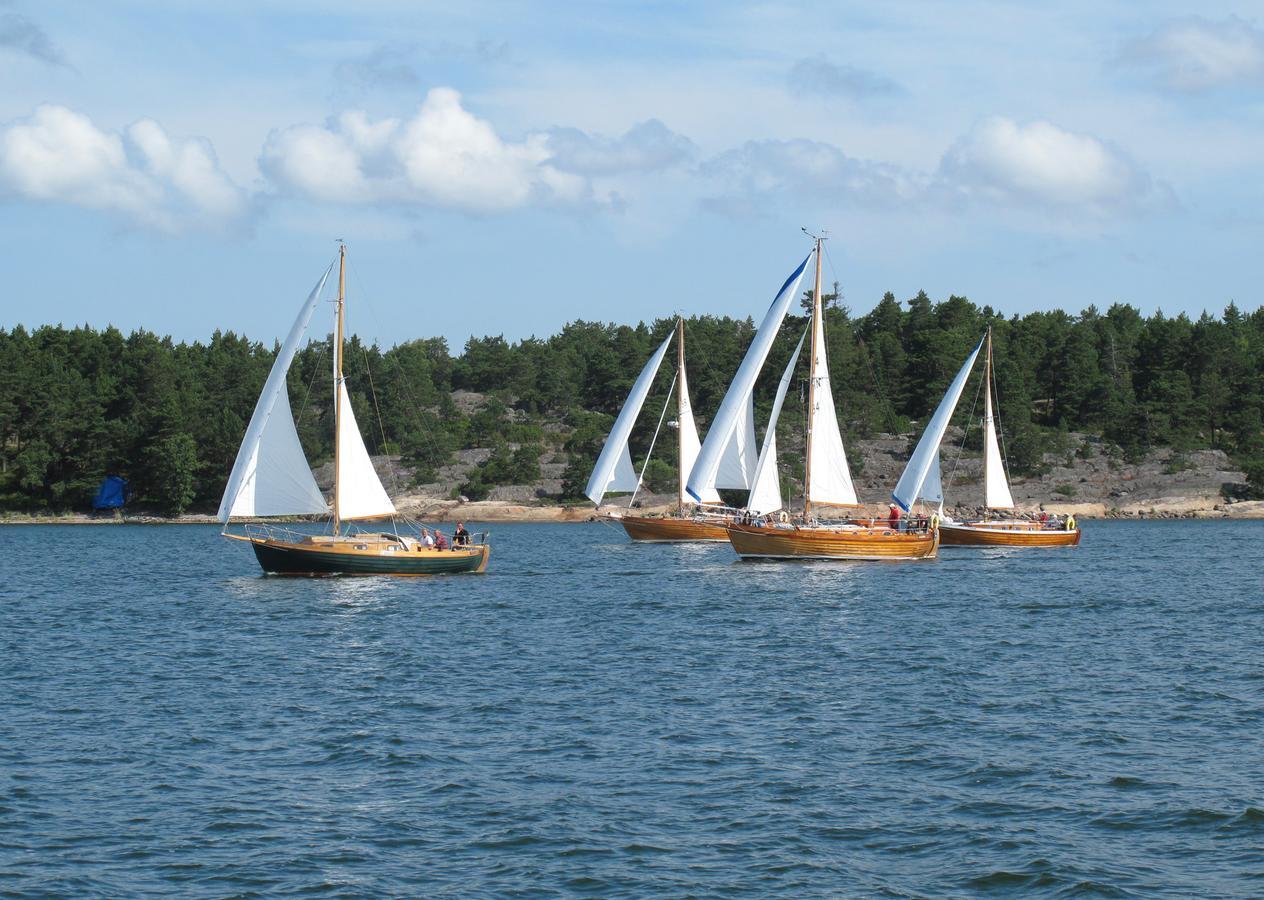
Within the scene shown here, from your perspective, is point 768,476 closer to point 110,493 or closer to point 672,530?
point 672,530

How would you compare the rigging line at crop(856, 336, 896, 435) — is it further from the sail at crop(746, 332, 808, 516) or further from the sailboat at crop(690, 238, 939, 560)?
the sailboat at crop(690, 238, 939, 560)

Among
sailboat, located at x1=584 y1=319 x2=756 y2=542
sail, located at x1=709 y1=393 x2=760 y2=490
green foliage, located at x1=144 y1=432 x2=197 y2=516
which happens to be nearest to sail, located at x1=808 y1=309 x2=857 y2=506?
sail, located at x1=709 y1=393 x2=760 y2=490

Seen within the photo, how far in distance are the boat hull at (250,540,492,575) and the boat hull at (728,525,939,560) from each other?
1245 centimetres

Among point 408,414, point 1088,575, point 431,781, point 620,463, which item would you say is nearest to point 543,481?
point 408,414

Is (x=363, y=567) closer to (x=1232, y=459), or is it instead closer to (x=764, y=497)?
(x=764, y=497)

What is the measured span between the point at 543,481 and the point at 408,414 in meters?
21.7

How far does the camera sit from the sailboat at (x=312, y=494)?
50.5m

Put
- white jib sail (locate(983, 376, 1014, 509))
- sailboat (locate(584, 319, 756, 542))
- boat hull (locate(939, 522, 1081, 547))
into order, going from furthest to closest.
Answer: sailboat (locate(584, 319, 756, 542)) < white jib sail (locate(983, 376, 1014, 509)) < boat hull (locate(939, 522, 1081, 547))

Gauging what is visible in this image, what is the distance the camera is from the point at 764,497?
64.1 meters

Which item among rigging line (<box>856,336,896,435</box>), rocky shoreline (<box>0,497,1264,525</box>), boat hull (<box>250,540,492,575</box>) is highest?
rigging line (<box>856,336,896,435</box>)

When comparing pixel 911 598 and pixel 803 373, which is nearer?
pixel 911 598

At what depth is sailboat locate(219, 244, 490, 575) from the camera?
166 feet

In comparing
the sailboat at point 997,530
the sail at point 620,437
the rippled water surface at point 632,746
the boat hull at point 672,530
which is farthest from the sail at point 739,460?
the rippled water surface at point 632,746

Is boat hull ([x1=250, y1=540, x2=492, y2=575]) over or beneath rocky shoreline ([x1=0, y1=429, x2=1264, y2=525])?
beneath
